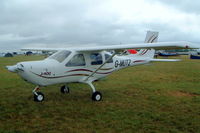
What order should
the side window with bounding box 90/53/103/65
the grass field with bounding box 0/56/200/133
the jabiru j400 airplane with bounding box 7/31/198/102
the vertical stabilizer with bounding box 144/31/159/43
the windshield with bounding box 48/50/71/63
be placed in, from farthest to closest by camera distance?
the vertical stabilizer with bounding box 144/31/159/43 < the side window with bounding box 90/53/103/65 < the windshield with bounding box 48/50/71/63 < the jabiru j400 airplane with bounding box 7/31/198/102 < the grass field with bounding box 0/56/200/133

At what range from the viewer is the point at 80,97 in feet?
27.2

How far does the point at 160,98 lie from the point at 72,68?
11.3 feet

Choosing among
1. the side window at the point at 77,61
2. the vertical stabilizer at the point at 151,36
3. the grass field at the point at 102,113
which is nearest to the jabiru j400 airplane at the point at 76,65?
the side window at the point at 77,61

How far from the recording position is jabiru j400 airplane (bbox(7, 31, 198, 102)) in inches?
270

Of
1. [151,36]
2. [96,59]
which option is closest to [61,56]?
[96,59]

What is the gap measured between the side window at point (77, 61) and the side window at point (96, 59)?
41cm

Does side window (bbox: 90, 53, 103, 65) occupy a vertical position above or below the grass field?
above

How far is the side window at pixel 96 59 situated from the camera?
8.35 meters

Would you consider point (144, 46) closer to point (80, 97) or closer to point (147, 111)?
point (147, 111)

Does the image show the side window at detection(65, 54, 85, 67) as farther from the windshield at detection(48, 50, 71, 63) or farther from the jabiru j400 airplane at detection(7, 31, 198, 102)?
the windshield at detection(48, 50, 71, 63)

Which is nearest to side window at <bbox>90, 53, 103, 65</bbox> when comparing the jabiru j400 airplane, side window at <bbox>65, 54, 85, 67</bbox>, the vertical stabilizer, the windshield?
the jabiru j400 airplane

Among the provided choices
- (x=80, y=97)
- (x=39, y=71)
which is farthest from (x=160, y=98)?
(x=39, y=71)

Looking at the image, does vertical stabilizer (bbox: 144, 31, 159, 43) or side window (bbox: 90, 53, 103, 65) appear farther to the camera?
vertical stabilizer (bbox: 144, 31, 159, 43)

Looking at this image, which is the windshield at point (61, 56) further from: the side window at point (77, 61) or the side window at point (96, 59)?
the side window at point (96, 59)
